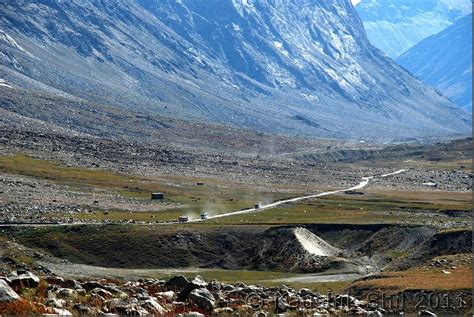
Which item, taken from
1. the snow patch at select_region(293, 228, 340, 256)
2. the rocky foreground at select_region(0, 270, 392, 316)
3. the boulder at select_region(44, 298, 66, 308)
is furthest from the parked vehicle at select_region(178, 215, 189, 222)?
the boulder at select_region(44, 298, 66, 308)

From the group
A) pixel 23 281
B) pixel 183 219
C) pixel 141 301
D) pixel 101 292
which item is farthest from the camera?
pixel 183 219

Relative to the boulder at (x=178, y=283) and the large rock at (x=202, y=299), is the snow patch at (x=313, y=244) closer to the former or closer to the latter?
the boulder at (x=178, y=283)

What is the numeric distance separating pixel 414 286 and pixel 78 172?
135 meters

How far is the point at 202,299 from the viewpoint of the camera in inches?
1453

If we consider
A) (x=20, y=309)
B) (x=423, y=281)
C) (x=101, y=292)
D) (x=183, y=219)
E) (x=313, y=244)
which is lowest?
(x=183, y=219)

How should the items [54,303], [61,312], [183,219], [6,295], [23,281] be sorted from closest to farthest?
1. [6,295]
2. [61,312]
3. [54,303]
4. [23,281]
5. [183,219]

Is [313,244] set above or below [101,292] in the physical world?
below

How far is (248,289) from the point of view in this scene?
47.1 metres

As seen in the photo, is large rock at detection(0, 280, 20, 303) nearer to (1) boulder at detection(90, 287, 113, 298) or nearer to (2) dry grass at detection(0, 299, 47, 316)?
(2) dry grass at detection(0, 299, 47, 316)

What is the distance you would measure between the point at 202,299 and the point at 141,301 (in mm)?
3547

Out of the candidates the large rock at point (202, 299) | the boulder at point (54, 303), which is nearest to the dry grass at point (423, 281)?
the large rock at point (202, 299)

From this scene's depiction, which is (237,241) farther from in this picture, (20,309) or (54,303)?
(20,309)

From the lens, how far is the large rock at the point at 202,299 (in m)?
36.3

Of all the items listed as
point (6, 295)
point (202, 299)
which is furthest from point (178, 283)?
point (6, 295)
